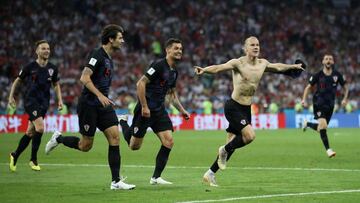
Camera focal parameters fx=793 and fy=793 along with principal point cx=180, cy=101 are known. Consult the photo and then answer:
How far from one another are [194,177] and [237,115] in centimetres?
192

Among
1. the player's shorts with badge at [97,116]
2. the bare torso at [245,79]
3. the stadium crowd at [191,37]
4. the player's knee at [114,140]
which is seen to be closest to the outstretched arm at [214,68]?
the bare torso at [245,79]

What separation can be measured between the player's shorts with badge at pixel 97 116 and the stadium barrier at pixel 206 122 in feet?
83.9

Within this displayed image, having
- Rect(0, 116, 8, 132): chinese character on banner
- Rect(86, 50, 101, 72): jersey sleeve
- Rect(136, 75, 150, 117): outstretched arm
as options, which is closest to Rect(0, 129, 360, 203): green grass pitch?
Rect(136, 75, 150, 117): outstretched arm

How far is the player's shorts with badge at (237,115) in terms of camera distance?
46.2ft

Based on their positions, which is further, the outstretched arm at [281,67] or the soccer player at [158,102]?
the outstretched arm at [281,67]

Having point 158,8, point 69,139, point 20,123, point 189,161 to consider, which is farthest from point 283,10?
point 69,139

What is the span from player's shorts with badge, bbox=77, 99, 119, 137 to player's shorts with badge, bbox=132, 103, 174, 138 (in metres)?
1.31

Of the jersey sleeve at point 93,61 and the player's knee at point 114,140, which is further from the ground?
the jersey sleeve at point 93,61

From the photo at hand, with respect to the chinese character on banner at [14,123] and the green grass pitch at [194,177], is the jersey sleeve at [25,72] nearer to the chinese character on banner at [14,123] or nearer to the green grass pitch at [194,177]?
the green grass pitch at [194,177]

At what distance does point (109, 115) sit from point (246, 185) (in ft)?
8.73

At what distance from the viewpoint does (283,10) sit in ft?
178

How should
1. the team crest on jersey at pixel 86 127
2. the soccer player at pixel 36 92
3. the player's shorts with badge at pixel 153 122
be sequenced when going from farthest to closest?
the soccer player at pixel 36 92 → the player's shorts with badge at pixel 153 122 → the team crest on jersey at pixel 86 127

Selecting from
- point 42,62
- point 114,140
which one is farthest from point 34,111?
point 114,140

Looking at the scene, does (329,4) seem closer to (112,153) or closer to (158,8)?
(158,8)
